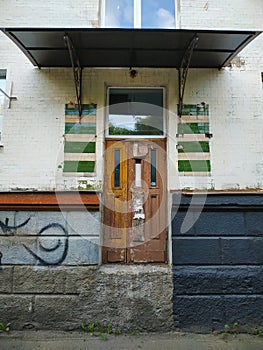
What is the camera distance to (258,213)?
493 cm

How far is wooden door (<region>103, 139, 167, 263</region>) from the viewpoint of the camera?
16.7ft

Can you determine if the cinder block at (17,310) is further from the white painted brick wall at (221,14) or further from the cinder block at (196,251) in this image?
the white painted brick wall at (221,14)

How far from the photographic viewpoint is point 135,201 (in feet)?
16.9

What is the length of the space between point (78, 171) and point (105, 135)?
0.80 m

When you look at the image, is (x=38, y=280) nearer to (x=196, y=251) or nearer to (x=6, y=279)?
(x=6, y=279)

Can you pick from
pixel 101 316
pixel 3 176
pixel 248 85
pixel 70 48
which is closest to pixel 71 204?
pixel 3 176

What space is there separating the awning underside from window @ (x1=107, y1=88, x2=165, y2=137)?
0.49 metres

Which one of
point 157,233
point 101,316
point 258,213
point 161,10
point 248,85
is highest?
point 161,10

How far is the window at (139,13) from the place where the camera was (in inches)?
221

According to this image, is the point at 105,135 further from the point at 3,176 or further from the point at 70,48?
the point at 3,176

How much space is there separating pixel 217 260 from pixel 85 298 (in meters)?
2.14

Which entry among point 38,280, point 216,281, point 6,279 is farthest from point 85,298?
point 216,281

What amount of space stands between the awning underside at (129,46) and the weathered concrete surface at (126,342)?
4.34 metres

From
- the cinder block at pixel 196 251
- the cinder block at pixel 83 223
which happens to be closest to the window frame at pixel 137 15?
the cinder block at pixel 83 223
